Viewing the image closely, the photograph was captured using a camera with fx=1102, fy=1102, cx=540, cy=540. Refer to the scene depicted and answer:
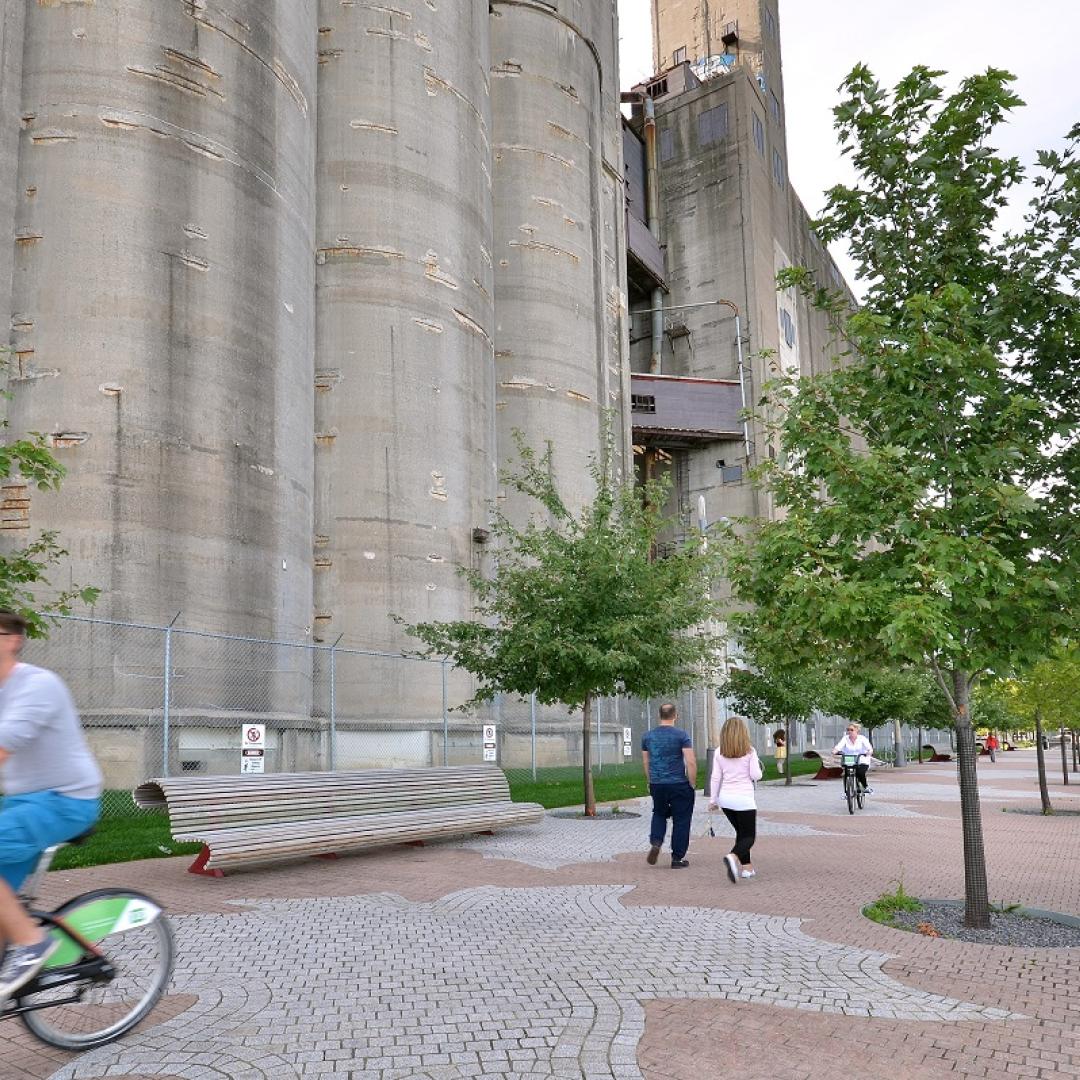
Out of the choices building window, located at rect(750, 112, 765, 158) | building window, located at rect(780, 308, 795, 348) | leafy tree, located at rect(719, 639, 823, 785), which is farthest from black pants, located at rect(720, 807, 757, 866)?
building window, located at rect(780, 308, 795, 348)

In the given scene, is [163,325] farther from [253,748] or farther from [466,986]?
[466,986]

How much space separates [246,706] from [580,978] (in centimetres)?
1552

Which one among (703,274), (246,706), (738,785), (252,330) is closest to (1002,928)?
(738,785)

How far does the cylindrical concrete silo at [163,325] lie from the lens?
64.5 feet

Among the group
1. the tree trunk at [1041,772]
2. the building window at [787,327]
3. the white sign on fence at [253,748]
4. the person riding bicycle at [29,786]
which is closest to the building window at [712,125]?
the building window at [787,327]

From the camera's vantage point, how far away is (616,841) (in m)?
14.8

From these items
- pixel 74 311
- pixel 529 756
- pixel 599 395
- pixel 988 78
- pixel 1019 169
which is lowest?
pixel 529 756

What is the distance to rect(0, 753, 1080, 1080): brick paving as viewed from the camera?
5223 mm

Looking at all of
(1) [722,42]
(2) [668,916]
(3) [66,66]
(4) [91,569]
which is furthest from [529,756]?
(1) [722,42]

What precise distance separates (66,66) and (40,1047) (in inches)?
789

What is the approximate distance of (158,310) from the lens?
806 inches

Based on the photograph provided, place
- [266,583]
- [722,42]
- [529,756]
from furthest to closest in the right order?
[722,42] < [529,756] < [266,583]

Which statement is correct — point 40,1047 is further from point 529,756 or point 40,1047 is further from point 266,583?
point 529,756

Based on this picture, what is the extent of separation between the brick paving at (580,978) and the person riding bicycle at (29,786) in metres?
0.59
